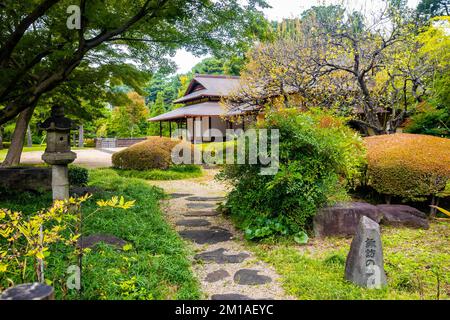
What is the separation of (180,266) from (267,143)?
8.21 ft

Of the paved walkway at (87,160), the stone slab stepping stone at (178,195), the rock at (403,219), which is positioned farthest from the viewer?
the paved walkway at (87,160)

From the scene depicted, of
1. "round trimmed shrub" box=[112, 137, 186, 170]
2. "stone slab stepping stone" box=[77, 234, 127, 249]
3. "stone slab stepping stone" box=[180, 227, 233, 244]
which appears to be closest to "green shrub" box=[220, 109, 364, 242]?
"stone slab stepping stone" box=[180, 227, 233, 244]

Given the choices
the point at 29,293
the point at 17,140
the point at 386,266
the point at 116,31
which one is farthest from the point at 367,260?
the point at 17,140

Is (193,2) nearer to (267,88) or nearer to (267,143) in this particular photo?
(267,143)

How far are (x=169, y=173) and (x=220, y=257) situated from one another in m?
8.24

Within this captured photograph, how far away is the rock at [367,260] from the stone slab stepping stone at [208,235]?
2224mm

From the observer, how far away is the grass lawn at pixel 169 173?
483 inches

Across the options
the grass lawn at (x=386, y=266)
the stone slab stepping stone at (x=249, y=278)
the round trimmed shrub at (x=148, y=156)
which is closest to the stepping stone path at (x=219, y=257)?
the stone slab stepping stone at (x=249, y=278)

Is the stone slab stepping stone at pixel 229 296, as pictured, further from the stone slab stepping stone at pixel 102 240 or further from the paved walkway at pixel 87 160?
the paved walkway at pixel 87 160

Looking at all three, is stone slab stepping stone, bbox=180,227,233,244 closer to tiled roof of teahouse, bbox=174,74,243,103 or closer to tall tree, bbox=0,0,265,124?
tall tree, bbox=0,0,265,124

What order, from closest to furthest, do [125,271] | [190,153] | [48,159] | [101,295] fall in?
[101,295] < [125,271] < [48,159] < [190,153]

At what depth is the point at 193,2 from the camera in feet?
17.7

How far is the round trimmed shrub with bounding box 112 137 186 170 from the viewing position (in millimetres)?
13172
